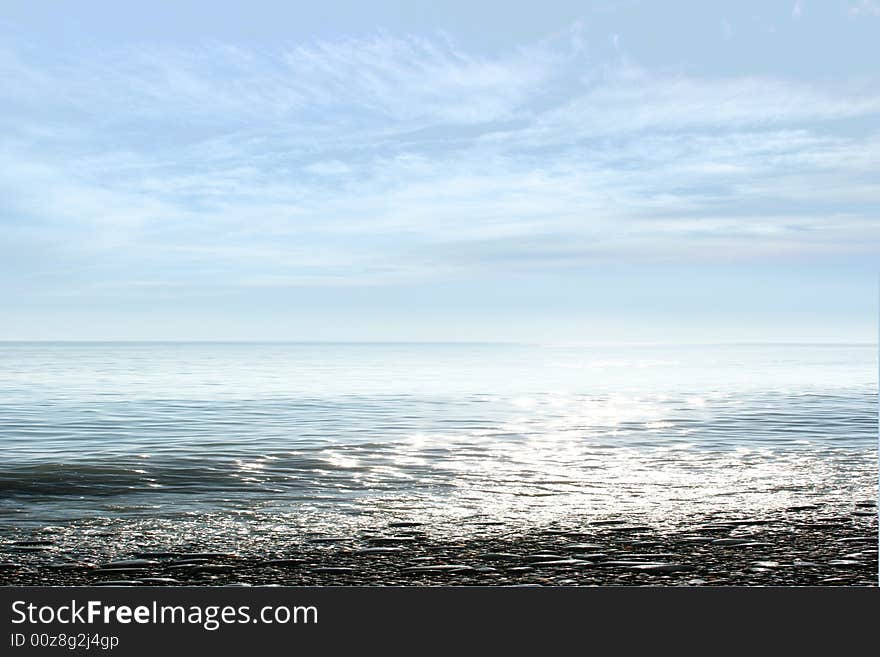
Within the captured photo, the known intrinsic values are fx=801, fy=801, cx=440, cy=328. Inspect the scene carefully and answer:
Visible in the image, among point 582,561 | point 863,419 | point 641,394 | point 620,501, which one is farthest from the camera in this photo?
point 641,394

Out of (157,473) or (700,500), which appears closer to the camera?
(700,500)

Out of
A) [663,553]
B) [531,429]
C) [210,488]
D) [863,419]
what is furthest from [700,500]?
[863,419]

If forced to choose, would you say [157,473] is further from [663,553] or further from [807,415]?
[807,415]

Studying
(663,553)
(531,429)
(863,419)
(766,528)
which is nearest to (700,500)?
(766,528)

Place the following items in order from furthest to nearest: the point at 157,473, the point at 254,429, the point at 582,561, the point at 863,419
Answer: the point at 863,419 < the point at 254,429 < the point at 157,473 < the point at 582,561

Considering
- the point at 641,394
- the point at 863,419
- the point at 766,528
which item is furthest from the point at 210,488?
the point at 641,394

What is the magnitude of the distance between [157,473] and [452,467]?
18.5ft

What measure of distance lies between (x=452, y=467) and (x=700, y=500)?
208 inches

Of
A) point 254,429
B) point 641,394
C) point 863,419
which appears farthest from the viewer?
point 641,394

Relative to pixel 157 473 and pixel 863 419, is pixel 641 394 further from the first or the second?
pixel 157 473

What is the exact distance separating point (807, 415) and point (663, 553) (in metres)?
19.6

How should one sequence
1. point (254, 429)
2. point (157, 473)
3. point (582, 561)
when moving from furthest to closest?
point (254, 429), point (157, 473), point (582, 561)

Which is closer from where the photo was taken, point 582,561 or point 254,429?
point 582,561

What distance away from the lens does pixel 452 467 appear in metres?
15.9
